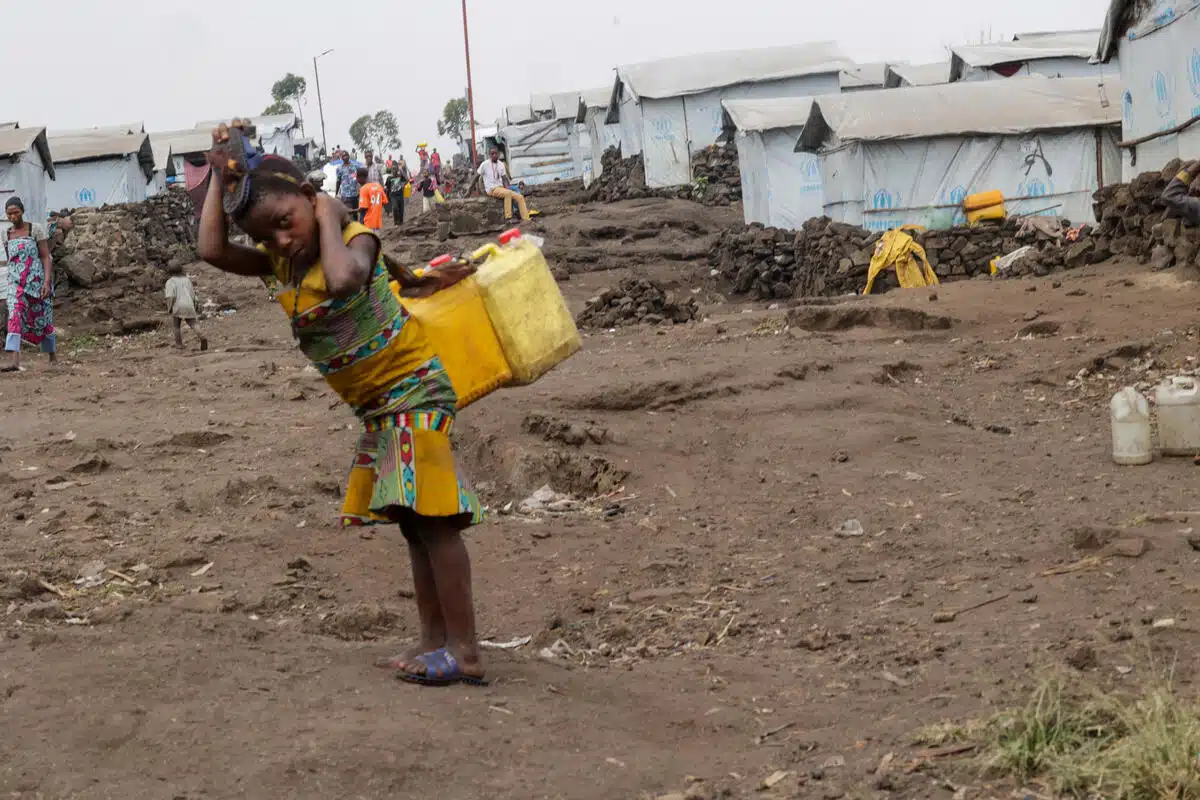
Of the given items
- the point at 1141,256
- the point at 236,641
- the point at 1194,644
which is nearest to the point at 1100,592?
the point at 1194,644

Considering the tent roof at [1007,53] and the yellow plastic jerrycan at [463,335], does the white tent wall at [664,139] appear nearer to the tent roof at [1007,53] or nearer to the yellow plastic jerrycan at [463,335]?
the tent roof at [1007,53]

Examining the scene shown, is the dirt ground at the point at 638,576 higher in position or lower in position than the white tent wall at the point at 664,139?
lower

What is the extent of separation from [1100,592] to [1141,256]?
8.68 m

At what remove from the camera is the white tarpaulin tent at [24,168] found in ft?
61.5

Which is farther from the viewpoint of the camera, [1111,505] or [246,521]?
[246,521]

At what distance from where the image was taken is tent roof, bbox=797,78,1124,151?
1664cm

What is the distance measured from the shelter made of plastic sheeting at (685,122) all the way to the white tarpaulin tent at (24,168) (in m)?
12.4

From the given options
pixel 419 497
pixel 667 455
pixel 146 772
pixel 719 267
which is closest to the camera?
pixel 146 772

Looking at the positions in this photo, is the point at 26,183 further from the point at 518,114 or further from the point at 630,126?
the point at 518,114

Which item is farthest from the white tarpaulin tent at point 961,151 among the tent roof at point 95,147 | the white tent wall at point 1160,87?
the tent roof at point 95,147

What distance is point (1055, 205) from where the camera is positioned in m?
17.1

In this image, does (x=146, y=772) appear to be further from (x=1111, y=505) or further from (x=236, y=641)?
(x=1111, y=505)

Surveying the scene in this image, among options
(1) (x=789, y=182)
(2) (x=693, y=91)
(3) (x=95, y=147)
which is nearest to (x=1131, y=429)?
(1) (x=789, y=182)

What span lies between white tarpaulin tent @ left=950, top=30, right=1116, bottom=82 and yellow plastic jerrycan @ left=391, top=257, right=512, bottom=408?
76.5 feet
